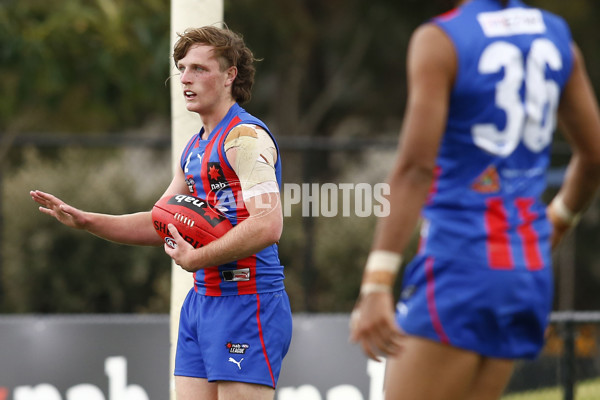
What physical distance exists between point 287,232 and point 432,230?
8.58 m

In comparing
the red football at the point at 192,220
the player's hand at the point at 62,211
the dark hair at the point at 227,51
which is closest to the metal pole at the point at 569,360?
the dark hair at the point at 227,51

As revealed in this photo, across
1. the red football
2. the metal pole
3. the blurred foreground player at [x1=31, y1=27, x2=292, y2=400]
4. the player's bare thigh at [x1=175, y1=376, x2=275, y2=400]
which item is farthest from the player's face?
the metal pole

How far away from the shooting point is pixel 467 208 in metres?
2.86

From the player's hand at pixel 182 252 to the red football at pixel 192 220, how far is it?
49 mm

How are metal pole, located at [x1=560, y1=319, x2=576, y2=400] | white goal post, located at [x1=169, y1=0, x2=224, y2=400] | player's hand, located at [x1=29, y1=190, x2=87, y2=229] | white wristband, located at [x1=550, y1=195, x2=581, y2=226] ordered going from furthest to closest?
metal pole, located at [x1=560, y1=319, x2=576, y2=400] < white goal post, located at [x1=169, y1=0, x2=224, y2=400] < player's hand, located at [x1=29, y1=190, x2=87, y2=229] < white wristband, located at [x1=550, y1=195, x2=581, y2=226]

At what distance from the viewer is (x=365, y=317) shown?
279 centimetres

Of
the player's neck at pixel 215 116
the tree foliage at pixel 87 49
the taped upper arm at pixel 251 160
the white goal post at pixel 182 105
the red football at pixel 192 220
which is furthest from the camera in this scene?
the tree foliage at pixel 87 49

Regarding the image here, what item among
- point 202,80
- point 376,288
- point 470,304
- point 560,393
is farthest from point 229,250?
point 560,393

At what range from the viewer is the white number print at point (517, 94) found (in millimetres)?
2832

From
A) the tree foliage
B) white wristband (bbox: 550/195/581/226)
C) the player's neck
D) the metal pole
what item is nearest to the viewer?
white wristband (bbox: 550/195/581/226)

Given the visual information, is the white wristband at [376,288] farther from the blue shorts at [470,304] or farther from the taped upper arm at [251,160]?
the taped upper arm at [251,160]

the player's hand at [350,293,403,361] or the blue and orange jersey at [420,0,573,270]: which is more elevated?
the blue and orange jersey at [420,0,573,270]

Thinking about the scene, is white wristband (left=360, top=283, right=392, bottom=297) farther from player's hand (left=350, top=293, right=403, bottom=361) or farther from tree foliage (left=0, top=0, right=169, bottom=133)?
tree foliage (left=0, top=0, right=169, bottom=133)

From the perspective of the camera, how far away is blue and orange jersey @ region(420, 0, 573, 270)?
9.25 feet
